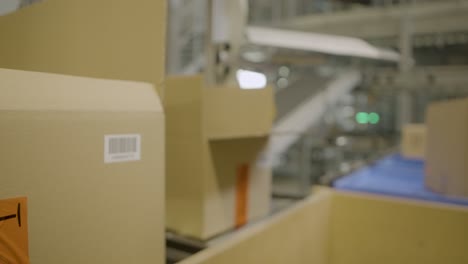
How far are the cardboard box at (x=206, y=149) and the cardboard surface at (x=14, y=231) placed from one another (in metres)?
0.62

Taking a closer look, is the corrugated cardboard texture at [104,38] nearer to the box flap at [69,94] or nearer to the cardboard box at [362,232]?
the box flap at [69,94]

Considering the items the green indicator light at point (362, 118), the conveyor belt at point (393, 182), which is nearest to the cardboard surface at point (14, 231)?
the conveyor belt at point (393, 182)

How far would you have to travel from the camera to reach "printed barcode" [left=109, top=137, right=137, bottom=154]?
0.60 m

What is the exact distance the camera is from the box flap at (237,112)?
42.9 inches

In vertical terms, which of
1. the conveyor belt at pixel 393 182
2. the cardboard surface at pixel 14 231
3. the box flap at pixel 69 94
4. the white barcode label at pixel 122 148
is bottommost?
the conveyor belt at pixel 393 182

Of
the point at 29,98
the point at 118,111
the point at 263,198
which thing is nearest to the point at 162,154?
the point at 118,111

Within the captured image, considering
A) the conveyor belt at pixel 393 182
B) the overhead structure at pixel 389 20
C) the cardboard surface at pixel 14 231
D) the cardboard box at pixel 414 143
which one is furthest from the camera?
the overhead structure at pixel 389 20

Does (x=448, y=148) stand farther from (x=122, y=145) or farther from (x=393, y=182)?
(x=122, y=145)

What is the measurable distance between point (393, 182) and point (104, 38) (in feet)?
4.72

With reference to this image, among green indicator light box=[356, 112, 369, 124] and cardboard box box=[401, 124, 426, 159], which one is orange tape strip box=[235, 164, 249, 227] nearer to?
cardboard box box=[401, 124, 426, 159]

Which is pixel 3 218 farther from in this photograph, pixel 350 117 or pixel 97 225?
pixel 350 117

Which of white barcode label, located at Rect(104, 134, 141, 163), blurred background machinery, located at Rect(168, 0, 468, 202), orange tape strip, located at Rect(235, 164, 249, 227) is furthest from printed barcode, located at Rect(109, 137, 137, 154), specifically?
blurred background machinery, located at Rect(168, 0, 468, 202)

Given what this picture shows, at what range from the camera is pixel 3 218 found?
1.55 feet

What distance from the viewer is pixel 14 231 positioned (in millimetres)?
486
